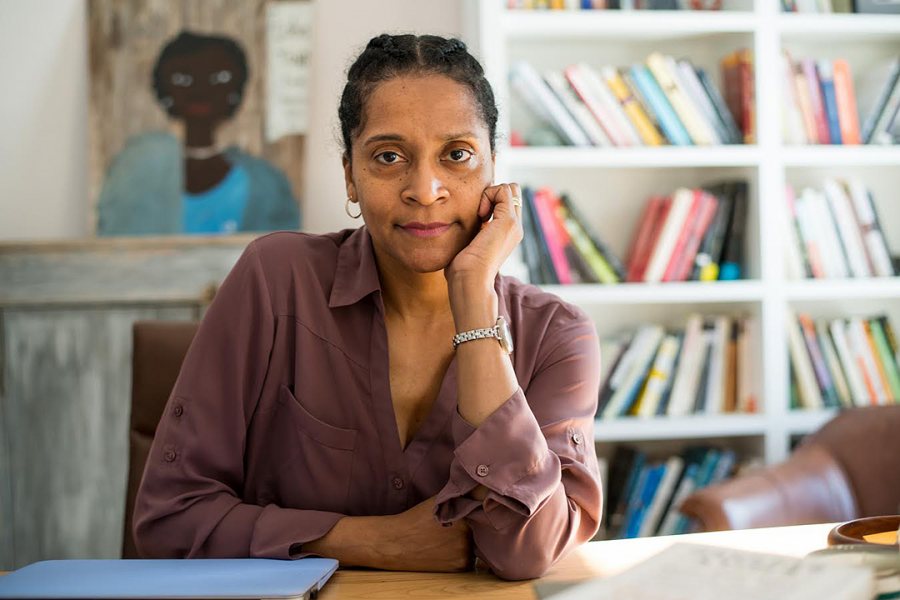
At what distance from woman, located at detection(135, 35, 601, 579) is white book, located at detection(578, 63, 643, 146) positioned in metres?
1.37

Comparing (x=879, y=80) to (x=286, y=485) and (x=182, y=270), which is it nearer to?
(x=182, y=270)

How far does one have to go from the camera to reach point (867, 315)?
3.10 m

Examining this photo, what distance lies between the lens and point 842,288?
112 inches

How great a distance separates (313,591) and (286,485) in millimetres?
391

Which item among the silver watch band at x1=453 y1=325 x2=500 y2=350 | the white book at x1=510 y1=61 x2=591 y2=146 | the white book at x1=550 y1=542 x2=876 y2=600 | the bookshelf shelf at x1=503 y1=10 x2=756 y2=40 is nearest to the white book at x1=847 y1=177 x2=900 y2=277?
the bookshelf shelf at x1=503 y1=10 x2=756 y2=40

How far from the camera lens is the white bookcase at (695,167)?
2.73 metres

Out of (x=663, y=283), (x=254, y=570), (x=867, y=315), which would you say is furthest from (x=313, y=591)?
(x=867, y=315)

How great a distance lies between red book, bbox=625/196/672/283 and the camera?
2.88 m

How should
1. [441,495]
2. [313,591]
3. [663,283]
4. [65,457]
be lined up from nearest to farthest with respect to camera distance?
1. [313,591]
2. [441,495]
3. [65,457]
4. [663,283]

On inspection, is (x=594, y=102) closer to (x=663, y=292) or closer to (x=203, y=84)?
(x=663, y=292)

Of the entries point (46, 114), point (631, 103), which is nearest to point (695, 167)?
point (631, 103)

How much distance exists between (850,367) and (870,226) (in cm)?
43

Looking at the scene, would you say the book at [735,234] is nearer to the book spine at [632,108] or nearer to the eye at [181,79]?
the book spine at [632,108]

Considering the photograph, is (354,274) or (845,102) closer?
(354,274)
